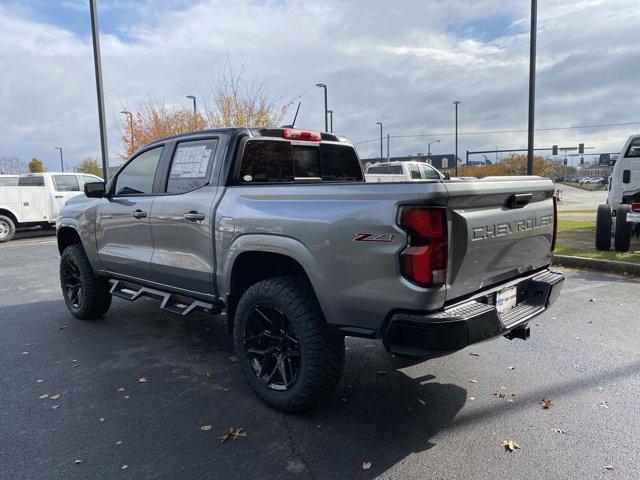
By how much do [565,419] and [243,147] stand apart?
2.99 m

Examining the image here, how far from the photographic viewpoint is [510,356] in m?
4.28

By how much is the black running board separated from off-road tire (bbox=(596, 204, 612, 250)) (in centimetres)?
765

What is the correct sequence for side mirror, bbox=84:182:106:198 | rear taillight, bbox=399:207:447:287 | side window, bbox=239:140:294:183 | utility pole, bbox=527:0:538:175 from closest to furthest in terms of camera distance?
1. rear taillight, bbox=399:207:447:287
2. side window, bbox=239:140:294:183
3. side mirror, bbox=84:182:106:198
4. utility pole, bbox=527:0:538:175

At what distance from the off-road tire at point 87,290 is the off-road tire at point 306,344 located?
295cm

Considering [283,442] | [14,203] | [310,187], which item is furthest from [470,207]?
[14,203]

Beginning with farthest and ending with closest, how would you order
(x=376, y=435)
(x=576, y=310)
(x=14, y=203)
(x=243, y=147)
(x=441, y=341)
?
(x=14, y=203) → (x=576, y=310) → (x=243, y=147) → (x=376, y=435) → (x=441, y=341)

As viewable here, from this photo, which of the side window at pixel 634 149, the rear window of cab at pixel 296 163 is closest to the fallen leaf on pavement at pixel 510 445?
the rear window of cab at pixel 296 163

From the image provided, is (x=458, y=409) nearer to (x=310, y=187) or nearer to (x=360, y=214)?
(x=360, y=214)

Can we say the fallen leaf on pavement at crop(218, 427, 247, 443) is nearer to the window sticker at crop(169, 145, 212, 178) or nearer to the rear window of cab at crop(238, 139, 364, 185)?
the rear window of cab at crop(238, 139, 364, 185)

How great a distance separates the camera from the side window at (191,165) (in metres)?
4.00

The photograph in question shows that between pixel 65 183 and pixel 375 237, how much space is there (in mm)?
14275

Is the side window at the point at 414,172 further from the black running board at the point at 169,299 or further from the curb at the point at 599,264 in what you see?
the black running board at the point at 169,299

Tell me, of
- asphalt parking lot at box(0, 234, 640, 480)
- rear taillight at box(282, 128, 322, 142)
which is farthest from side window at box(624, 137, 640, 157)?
rear taillight at box(282, 128, 322, 142)

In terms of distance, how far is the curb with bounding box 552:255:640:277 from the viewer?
7.41 m
